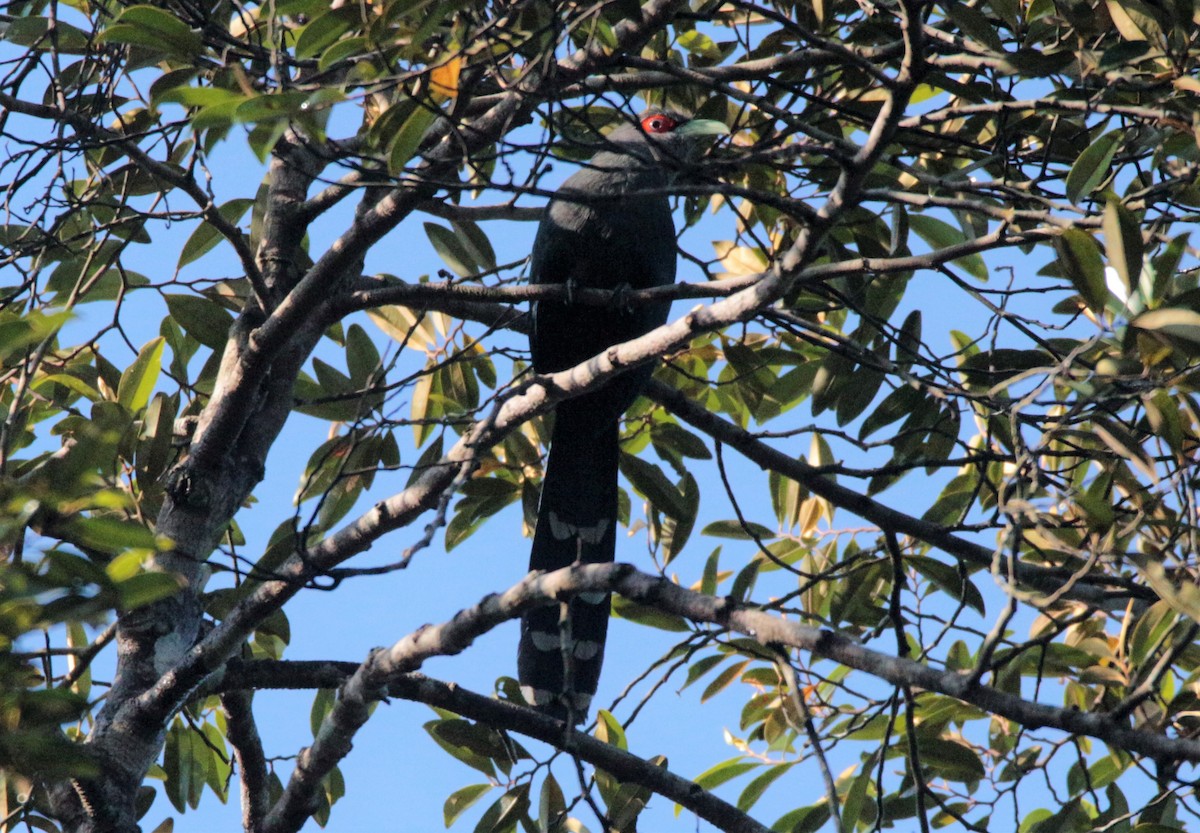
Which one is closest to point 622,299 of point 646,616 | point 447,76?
point 447,76

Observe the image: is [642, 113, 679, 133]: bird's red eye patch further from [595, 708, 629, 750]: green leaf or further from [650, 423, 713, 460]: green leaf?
[595, 708, 629, 750]: green leaf

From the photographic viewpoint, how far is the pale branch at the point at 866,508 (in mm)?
2844

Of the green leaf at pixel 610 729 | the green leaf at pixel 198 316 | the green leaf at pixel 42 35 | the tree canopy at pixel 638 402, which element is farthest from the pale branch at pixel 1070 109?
the green leaf at pixel 42 35

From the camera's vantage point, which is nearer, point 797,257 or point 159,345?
point 797,257

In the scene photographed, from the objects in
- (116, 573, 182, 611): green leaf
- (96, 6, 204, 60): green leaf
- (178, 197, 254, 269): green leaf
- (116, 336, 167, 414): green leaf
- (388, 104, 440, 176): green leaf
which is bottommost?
(116, 573, 182, 611): green leaf

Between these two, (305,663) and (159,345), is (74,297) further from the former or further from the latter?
(305,663)

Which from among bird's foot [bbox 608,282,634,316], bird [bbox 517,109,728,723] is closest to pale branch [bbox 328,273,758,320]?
bird's foot [bbox 608,282,634,316]

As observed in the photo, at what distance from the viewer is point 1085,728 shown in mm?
1691

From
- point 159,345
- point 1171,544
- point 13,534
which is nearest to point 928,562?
point 1171,544

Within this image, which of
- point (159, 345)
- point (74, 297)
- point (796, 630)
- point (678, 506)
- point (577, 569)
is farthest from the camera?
point (678, 506)

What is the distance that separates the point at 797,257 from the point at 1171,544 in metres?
1.07

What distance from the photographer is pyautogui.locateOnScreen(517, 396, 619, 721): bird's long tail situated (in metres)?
3.87

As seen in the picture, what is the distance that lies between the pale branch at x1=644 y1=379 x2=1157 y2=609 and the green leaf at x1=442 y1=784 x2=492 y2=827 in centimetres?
129

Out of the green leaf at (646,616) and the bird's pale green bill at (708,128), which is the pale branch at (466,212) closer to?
the bird's pale green bill at (708,128)
